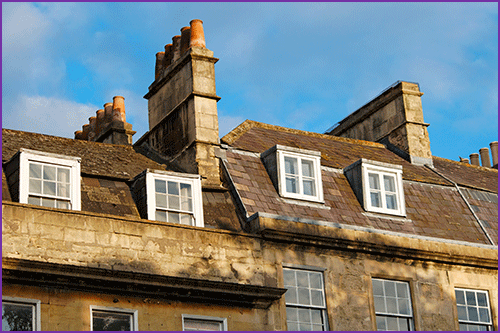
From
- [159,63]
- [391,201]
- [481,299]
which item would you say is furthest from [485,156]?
[159,63]

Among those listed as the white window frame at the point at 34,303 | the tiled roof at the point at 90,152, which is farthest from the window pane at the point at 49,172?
the white window frame at the point at 34,303

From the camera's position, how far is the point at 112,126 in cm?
2809

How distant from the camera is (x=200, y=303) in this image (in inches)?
787

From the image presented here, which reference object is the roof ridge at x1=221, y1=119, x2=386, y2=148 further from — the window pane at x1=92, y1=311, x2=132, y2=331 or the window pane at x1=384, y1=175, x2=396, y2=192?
the window pane at x1=92, y1=311, x2=132, y2=331

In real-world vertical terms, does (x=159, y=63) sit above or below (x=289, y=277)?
above

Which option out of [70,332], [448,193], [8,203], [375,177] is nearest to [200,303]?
[70,332]

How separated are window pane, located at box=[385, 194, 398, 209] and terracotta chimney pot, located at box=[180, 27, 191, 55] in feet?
21.3

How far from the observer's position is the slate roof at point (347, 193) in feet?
75.6

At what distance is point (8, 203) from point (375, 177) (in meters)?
9.83

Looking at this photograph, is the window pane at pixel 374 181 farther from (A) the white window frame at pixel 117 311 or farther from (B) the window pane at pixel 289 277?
(A) the white window frame at pixel 117 311

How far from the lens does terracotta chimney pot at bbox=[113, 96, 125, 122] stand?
28422 millimetres

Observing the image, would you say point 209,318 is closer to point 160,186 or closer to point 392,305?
point 160,186

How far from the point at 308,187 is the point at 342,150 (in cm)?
406

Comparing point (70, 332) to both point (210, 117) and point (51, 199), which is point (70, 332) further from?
point (210, 117)
